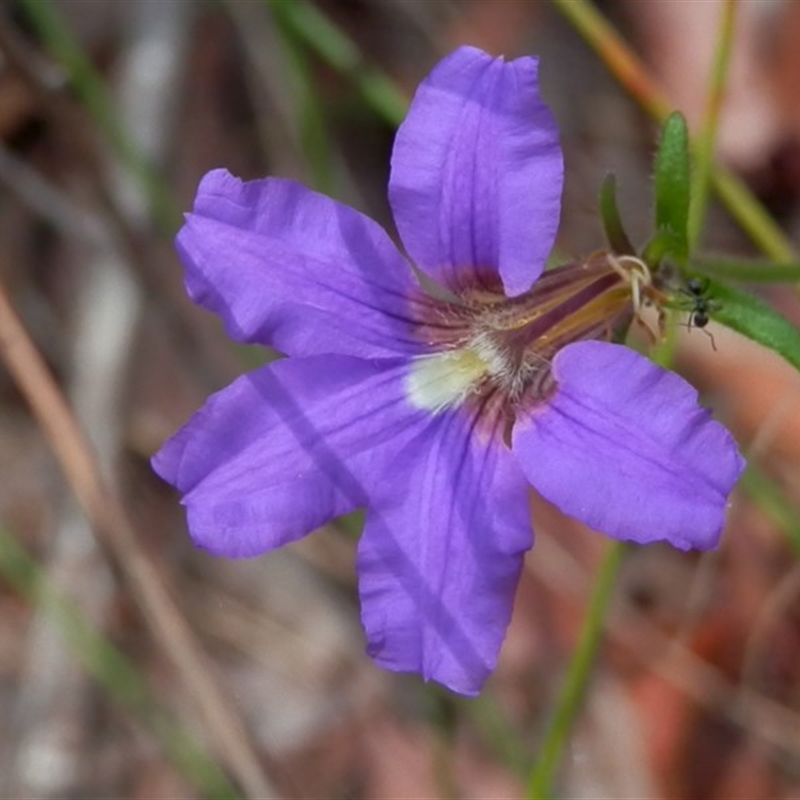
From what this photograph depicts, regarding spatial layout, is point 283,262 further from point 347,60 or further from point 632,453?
point 347,60

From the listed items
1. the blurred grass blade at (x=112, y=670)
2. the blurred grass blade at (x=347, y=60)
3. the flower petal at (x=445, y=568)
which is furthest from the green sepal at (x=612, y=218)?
the blurred grass blade at (x=112, y=670)

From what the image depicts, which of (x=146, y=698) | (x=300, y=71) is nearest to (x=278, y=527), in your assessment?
(x=300, y=71)

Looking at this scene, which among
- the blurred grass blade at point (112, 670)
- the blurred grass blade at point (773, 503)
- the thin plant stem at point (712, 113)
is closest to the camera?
the thin plant stem at point (712, 113)

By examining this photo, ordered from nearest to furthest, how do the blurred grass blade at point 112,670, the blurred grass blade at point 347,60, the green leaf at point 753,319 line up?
the green leaf at point 753,319
the blurred grass blade at point 347,60
the blurred grass blade at point 112,670

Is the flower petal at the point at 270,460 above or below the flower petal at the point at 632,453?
above

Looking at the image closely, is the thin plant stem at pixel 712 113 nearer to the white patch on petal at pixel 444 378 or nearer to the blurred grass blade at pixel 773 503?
the white patch on petal at pixel 444 378

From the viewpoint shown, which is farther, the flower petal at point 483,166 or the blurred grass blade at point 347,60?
the blurred grass blade at point 347,60

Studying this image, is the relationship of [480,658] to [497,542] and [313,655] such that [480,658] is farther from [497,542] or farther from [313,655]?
[313,655]
